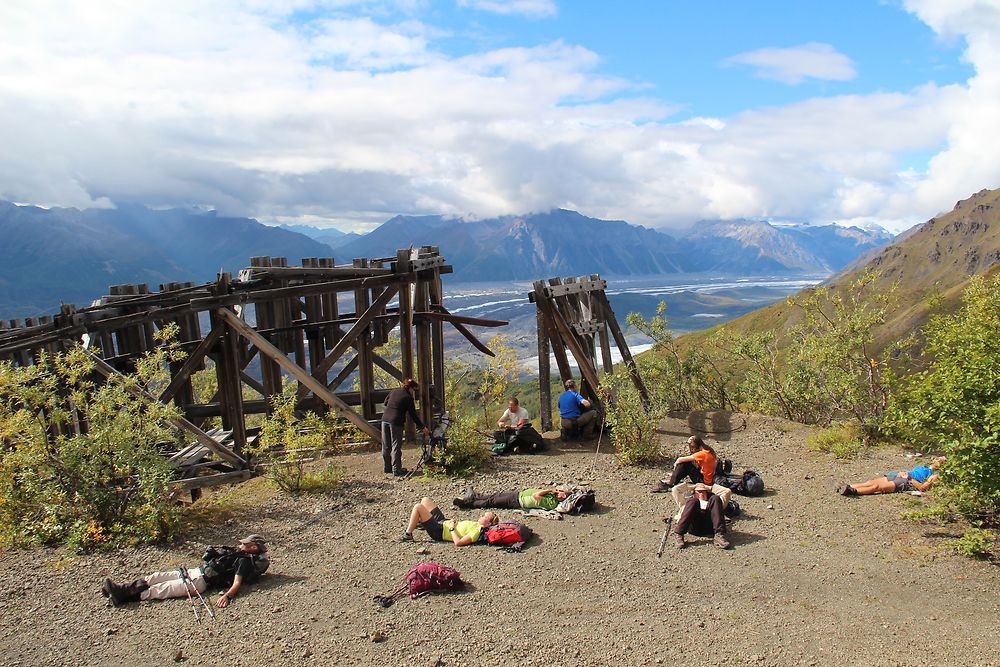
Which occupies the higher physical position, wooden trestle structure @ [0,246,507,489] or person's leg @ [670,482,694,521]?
wooden trestle structure @ [0,246,507,489]

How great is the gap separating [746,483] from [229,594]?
7.43 meters

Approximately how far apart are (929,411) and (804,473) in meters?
3.55

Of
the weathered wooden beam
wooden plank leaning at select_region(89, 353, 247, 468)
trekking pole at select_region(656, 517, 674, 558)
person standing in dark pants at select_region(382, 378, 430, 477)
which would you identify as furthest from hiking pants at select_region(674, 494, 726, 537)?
the weathered wooden beam

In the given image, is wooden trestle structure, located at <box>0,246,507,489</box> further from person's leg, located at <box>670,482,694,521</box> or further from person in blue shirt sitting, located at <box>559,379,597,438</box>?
person's leg, located at <box>670,482,694,521</box>

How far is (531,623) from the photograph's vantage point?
6.59m

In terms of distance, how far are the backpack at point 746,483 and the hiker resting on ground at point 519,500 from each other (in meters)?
2.62

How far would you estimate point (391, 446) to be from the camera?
11.5 meters

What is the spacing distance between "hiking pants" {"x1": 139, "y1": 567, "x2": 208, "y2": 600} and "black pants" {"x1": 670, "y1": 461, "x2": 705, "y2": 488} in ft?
21.3

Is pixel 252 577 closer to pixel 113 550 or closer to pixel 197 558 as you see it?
pixel 197 558

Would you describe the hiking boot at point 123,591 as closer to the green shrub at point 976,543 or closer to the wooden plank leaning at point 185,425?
the wooden plank leaning at point 185,425

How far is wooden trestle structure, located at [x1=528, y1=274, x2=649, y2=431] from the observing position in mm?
13867

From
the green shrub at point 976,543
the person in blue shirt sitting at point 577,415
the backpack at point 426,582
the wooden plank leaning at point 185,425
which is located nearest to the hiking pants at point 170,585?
the backpack at point 426,582

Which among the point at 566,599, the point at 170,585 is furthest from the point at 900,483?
the point at 170,585

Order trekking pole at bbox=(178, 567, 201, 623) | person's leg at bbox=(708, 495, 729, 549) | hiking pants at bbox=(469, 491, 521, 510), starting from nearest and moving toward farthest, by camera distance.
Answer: trekking pole at bbox=(178, 567, 201, 623) < person's leg at bbox=(708, 495, 729, 549) < hiking pants at bbox=(469, 491, 521, 510)
